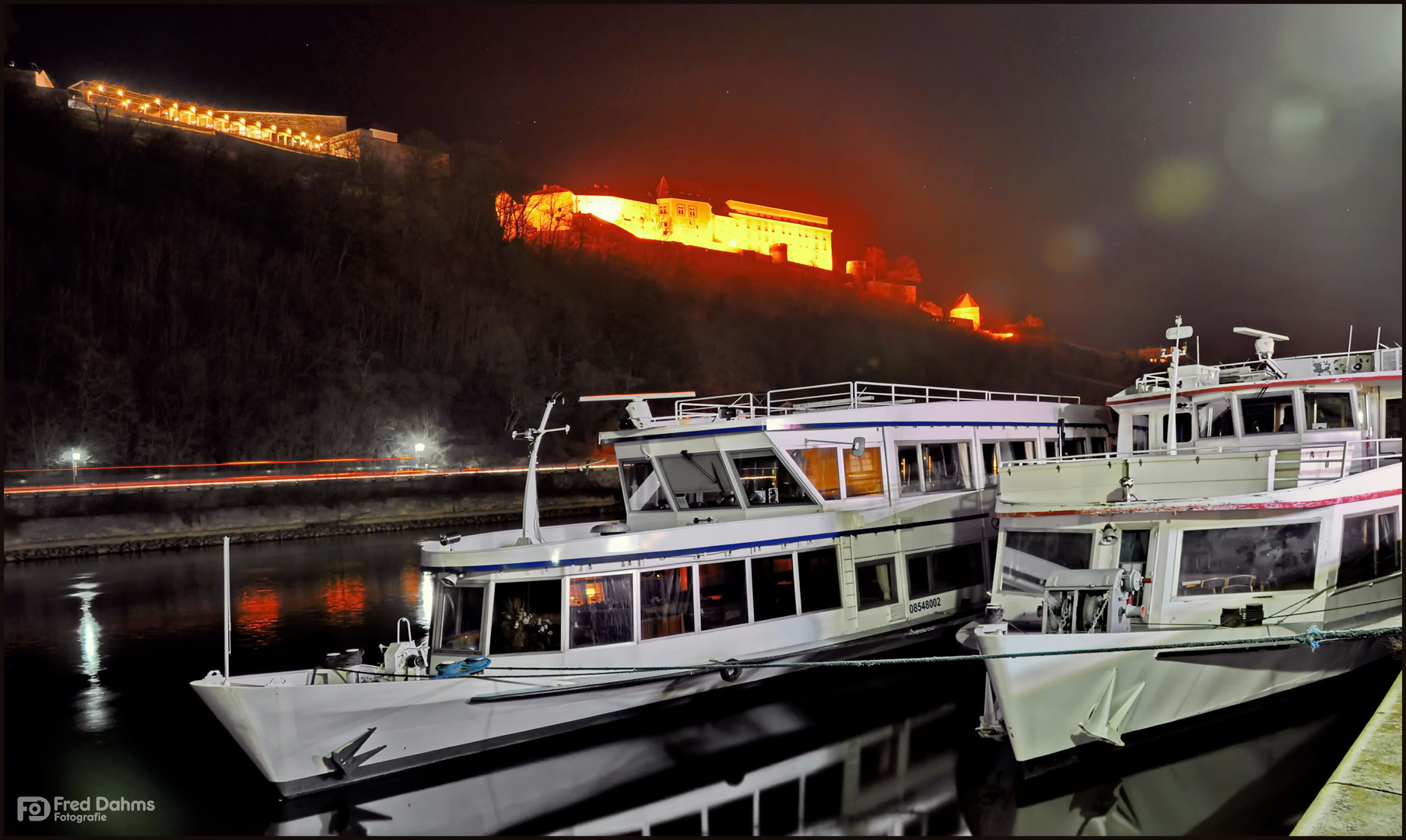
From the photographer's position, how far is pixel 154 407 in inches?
1955

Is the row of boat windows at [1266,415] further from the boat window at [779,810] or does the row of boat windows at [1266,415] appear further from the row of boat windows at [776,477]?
the boat window at [779,810]

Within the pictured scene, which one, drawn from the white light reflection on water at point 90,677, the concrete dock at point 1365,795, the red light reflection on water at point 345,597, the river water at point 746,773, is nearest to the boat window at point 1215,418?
the river water at point 746,773

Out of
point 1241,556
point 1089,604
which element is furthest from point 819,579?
point 1241,556

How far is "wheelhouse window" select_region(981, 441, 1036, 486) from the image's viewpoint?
17.3m

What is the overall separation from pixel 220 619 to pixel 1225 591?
23.2 meters

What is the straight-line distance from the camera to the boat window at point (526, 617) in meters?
11.5

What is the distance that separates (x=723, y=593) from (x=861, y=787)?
126 inches

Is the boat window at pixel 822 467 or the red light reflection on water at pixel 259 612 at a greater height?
the boat window at pixel 822 467

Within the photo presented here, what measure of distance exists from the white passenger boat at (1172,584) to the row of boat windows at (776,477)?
108 inches

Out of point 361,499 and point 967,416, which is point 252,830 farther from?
point 361,499

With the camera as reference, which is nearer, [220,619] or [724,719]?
[724,719]

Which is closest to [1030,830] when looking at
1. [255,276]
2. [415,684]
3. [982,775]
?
[982,775]

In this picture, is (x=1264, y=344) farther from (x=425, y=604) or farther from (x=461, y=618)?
(x=425, y=604)

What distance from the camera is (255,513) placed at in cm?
4231
